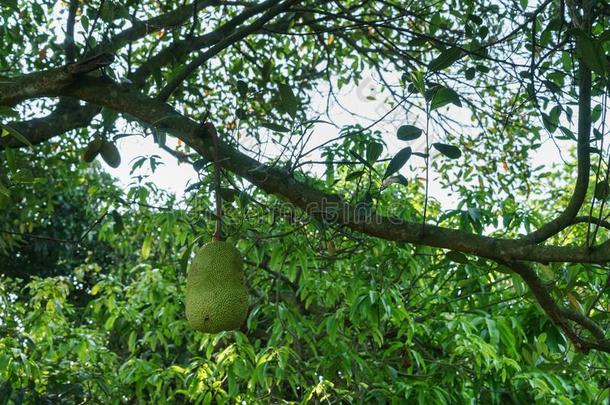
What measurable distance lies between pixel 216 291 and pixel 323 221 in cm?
30

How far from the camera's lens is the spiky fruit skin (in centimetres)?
159

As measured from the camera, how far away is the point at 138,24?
2.83 meters

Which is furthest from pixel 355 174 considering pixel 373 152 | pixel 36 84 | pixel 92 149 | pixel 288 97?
pixel 36 84

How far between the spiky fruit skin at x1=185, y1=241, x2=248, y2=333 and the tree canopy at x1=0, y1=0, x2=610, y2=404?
0.58 feet

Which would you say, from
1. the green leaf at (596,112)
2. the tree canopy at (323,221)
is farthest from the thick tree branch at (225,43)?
the green leaf at (596,112)

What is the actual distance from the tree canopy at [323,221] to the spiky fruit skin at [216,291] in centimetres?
18

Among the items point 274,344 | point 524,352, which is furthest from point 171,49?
point 524,352

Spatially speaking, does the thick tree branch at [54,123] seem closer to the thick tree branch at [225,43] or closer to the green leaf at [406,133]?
the thick tree branch at [225,43]

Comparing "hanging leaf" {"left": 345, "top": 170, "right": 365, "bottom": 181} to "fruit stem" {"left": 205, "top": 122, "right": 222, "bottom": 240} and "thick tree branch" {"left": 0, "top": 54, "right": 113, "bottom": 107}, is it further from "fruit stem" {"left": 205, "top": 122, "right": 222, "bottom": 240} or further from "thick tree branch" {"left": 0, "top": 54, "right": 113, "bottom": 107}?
"thick tree branch" {"left": 0, "top": 54, "right": 113, "bottom": 107}

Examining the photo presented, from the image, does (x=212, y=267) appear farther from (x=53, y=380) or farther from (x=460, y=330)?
(x=53, y=380)

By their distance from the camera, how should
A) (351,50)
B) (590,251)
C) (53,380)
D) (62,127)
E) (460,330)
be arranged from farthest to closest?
(351,50), (53,380), (460,330), (62,127), (590,251)

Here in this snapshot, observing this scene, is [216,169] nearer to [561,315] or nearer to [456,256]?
[456,256]

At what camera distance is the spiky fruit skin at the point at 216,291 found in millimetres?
1587

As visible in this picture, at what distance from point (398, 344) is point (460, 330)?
0.24m
